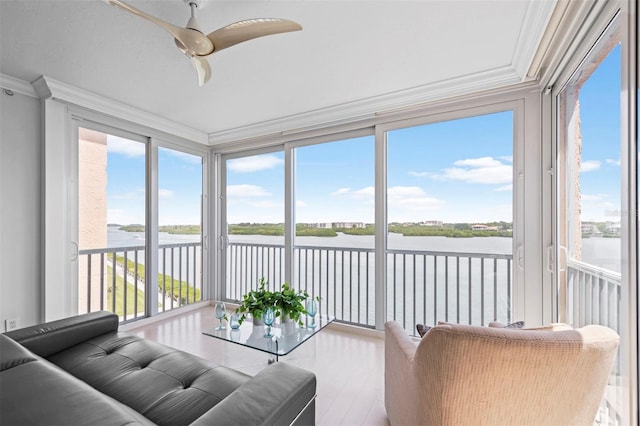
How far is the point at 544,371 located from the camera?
1.00 meters

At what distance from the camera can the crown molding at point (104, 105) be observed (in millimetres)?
2521

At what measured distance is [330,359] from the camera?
2.54 metres

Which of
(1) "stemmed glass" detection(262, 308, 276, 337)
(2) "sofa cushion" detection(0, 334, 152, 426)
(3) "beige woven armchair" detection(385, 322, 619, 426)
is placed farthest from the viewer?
(1) "stemmed glass" detection(262, 308, 276, 337)

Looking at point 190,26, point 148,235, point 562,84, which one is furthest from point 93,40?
point 562,84

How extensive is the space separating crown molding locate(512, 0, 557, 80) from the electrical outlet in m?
4.35

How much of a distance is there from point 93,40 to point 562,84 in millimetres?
3229

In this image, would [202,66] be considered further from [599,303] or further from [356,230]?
Answer: [599,303]

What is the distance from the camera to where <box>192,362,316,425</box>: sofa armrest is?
0.88 meters

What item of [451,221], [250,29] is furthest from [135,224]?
[451,221]

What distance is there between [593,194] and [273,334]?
221 cm

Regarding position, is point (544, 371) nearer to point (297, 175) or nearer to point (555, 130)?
point (555, 130)

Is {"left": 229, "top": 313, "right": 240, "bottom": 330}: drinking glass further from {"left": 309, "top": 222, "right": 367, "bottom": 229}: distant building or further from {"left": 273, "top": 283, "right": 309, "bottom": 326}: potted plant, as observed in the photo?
{"left": 309, "top": 222, "right": 367, "bottom": 229}: distant building

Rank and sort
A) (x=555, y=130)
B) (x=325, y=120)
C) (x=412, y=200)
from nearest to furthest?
(x=555, y=130), (x=412, y=200), (x=325, y=120)

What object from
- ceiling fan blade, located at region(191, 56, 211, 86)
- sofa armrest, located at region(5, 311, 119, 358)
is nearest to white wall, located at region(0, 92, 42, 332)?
sofa armrest, located at region(5, 311, 119, 358)
